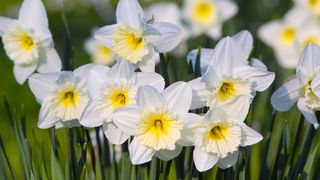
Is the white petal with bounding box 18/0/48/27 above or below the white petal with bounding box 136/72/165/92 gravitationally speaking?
above

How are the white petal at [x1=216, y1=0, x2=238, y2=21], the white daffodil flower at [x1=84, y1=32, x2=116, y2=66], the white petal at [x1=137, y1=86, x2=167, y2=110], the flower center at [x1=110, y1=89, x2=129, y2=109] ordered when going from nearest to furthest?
the white petal at [x1=137, y1=86, x2=167, y2=110]
the flower center at [x1=110, y1=89, x2=129, y2=109]
the white petal at [x1=216, y1=0, x2=238, y2=21]
the white daffodil flower at [x1=84, y1=32, x2=116, y2=66]

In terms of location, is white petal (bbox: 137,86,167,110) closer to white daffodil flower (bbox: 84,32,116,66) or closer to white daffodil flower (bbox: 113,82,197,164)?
white daffodil flower (bbox: 113,82,197,164)

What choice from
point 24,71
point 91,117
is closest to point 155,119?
point 91,117

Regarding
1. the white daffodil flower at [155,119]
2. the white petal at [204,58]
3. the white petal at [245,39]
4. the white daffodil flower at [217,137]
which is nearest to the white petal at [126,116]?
the white daffodil flower at [155,119]

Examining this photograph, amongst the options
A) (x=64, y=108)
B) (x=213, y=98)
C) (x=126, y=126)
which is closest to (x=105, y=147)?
(x=64, y=108)

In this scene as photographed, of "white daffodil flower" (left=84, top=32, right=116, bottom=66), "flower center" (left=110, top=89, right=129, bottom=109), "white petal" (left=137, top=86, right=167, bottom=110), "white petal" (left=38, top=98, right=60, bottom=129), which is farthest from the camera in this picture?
"white daffodil flower" (left=84, top=32, right=116, bottom=66)

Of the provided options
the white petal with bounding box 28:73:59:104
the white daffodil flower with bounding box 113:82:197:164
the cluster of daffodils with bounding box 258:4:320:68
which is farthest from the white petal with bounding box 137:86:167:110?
the cluster of daffodils with bounding box 258:4:320:68
